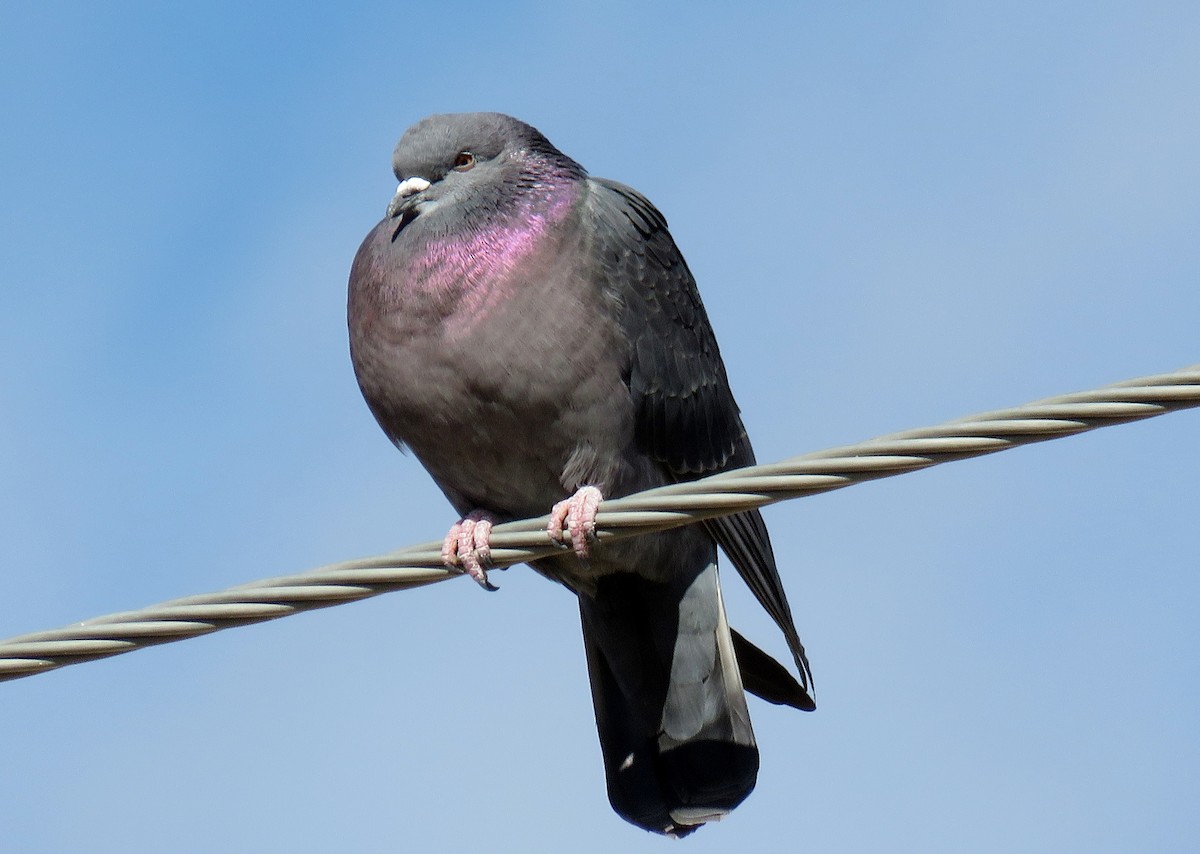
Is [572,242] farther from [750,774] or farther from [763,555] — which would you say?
[750,774]

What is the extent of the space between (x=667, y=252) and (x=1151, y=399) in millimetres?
2846

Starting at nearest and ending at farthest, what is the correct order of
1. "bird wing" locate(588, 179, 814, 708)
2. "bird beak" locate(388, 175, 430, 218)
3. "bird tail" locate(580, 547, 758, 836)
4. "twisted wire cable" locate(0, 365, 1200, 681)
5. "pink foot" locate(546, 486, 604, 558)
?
1. "twisted wire cable" locate(0, 365, 1200, 681)
2. "pink foot" locate(546, 486, 604, 558)
3. "bird wing" locate(588, 179, 814, 708)
4. "bird beak" locate(388, 175, 430, 218)
5. "bird tail" locate(580, 547, 758, 836)

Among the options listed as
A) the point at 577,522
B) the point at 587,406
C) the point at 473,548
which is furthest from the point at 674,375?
the point at 473,548

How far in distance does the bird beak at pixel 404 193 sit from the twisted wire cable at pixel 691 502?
2077 millimetres

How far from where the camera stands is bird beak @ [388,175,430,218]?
5781 mm

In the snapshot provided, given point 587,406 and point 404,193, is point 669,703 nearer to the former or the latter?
point 587,406

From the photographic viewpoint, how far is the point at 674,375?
5785mm

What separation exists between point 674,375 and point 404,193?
1125 millimetres

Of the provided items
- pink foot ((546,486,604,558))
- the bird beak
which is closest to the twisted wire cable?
pink foot ((546,486,604,558))

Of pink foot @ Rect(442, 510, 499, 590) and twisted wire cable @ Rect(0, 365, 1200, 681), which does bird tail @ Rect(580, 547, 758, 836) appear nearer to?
pink foot @ Rect(442, 510, 499, 590)

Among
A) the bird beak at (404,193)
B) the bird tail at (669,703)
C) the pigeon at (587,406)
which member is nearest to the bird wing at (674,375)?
the pigeon at (587,406)

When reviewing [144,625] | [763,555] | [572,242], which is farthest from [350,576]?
[763,555]

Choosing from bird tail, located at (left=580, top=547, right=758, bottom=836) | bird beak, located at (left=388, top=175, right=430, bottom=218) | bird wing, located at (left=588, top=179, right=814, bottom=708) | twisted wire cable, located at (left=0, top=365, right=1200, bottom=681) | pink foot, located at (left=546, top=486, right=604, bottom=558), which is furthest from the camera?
bird tail, located at (left=580, top=547, right=758, bottom=836)

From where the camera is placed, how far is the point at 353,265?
5.87m
